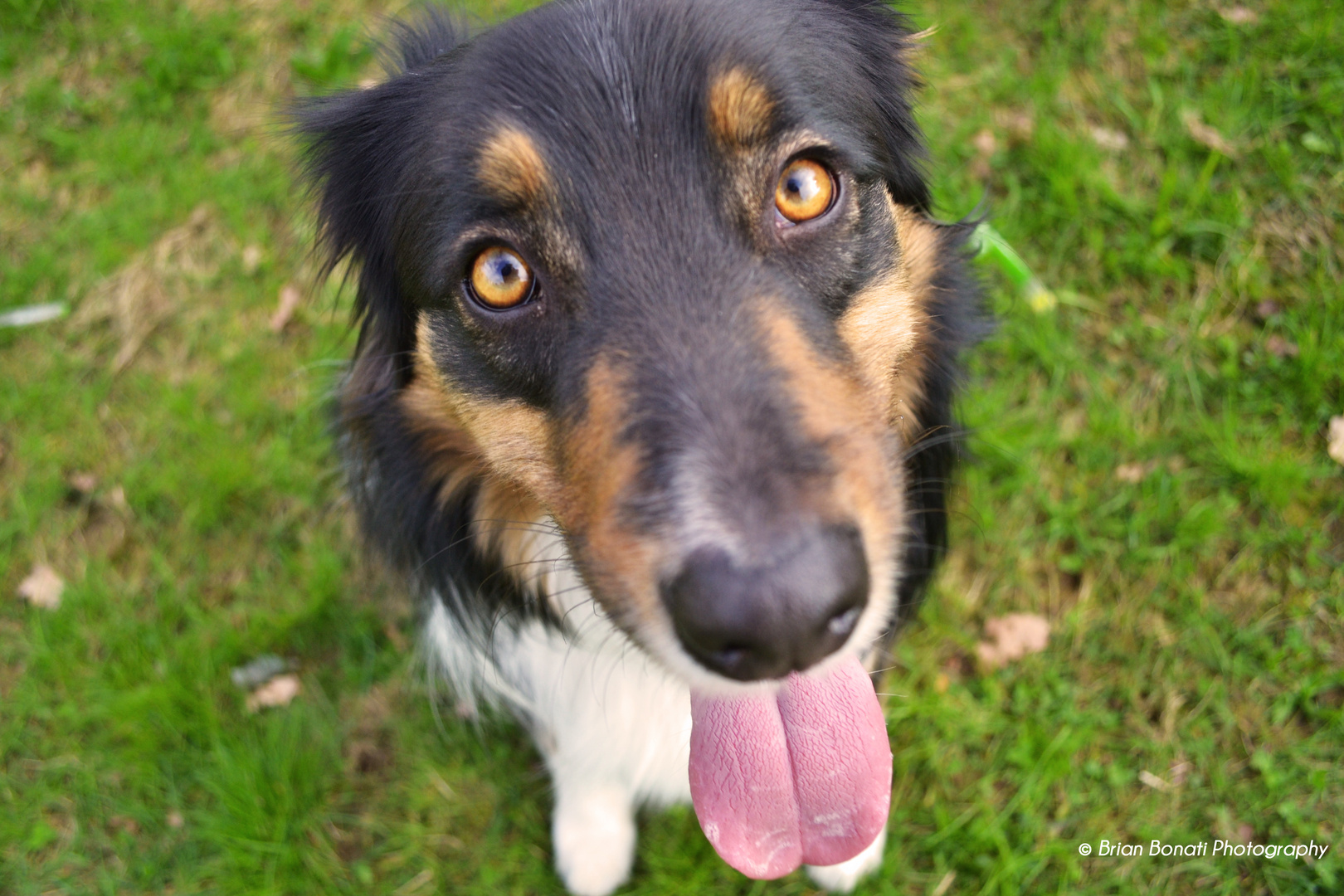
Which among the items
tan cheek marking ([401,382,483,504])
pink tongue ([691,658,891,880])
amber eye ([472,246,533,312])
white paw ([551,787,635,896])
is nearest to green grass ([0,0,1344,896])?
white paw ([551,787,635,896])

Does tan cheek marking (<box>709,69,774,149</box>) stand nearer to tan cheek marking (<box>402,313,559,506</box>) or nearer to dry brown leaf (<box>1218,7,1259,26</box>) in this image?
tan cheek marking (<box>402,313,559,506</box>)

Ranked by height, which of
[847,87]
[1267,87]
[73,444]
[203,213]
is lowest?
[73,444]

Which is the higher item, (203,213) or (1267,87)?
(1267,87)

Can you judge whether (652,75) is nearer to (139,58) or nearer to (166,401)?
(166,401)

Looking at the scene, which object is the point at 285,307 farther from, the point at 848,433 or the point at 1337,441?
the point at 1337,441

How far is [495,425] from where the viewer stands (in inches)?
91.3

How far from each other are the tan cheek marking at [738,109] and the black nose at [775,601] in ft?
3.28

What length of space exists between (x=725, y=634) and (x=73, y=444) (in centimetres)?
443

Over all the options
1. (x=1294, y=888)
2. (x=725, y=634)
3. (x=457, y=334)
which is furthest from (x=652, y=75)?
(x=1294, y=888)

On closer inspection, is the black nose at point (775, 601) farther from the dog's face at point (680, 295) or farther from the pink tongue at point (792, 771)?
the pink tongue at point (792, 771)

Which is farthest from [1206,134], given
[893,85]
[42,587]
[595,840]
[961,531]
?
[42,587]

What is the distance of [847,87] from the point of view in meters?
2.34

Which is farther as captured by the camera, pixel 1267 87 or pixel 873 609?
pixel 1267 87

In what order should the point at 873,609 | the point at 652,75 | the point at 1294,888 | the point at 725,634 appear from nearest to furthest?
the point at 725,634
the point at 873,609
the point at 652,75
the point at 1294,888
